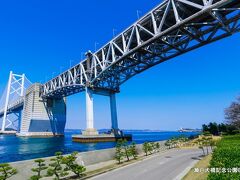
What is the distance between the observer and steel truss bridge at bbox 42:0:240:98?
123ft

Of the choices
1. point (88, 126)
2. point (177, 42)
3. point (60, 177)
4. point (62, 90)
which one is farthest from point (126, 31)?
point (62, 90)

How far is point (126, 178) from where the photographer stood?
18094 mm

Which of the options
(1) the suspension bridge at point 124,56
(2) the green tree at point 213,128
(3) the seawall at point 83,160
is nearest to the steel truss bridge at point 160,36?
(1) the suspension bridge at point 124,56

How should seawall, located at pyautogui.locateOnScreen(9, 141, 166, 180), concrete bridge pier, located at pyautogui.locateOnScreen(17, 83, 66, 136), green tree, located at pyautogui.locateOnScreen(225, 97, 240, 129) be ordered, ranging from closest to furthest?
seawall, located at pyautogui.locateOnScreen(9, 141, 166, 180) < green tree, located at pyautogui.locateOnScreen(225, 97, 240, 129) < concrete bridge pier, located at pyautogui.locateOnScreen(17, 83, 66, 136)

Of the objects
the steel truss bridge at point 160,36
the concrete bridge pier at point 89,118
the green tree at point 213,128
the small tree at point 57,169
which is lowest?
the small tree at point 57,169

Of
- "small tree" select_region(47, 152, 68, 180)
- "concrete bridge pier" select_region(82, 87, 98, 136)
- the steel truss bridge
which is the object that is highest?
the steel truss bridge

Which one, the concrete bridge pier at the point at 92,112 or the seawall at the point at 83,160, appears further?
the concrete bridge pier at the point at 92,112

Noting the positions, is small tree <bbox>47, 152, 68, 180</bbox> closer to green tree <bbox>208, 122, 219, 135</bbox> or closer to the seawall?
the seawall

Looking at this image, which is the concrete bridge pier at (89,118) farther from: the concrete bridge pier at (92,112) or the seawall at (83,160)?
the seawall at (83,160)

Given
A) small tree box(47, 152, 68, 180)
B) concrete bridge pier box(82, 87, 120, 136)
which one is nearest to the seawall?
small tree box(47, 152, 68, 180)

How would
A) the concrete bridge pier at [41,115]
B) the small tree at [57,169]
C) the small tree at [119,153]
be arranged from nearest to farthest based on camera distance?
the small tree at [57,169] → the small tree at [119,153] → the concrete bridge pier at [41,115]

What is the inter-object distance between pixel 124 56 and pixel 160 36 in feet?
46.0

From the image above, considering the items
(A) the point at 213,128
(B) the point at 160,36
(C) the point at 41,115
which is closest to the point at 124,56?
(B) the point at 160,36

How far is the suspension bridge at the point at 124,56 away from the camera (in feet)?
128
